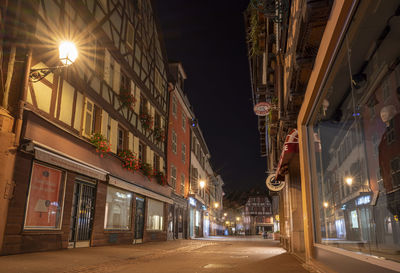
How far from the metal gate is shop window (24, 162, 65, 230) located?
949 millimetres

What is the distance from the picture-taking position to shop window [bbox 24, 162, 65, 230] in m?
9.50

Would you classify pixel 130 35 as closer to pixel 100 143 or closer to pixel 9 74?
pixel 100 143

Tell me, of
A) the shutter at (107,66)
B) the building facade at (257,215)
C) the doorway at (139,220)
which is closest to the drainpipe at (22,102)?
the shutter at (107,66)

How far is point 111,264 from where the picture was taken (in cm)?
779

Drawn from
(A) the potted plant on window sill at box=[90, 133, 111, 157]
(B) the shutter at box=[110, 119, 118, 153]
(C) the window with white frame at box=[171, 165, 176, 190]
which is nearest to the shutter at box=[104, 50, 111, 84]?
(B) the shutter at box=[110, 119, 118, 153]

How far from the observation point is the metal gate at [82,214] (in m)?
11.7

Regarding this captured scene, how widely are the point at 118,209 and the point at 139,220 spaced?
289 centimetres

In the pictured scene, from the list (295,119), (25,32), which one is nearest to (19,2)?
(25,32)

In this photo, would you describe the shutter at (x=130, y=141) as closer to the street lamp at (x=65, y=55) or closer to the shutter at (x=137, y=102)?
the shutter at (x=137, y=102)

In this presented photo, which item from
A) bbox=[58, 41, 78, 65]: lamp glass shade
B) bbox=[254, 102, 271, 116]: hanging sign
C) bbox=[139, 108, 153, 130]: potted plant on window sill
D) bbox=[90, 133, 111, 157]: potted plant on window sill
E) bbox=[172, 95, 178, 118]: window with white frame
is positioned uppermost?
bbox=[172, 95, 178, 118]: window with white frame

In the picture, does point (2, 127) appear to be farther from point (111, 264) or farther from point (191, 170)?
point (191, 170)

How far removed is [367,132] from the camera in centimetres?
489

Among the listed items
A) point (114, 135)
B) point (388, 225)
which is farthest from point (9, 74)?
point (388, 225)

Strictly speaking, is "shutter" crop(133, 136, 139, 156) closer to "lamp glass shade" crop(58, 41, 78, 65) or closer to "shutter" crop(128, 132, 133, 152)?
"shutter" crop(128, 132, 133, 152)
